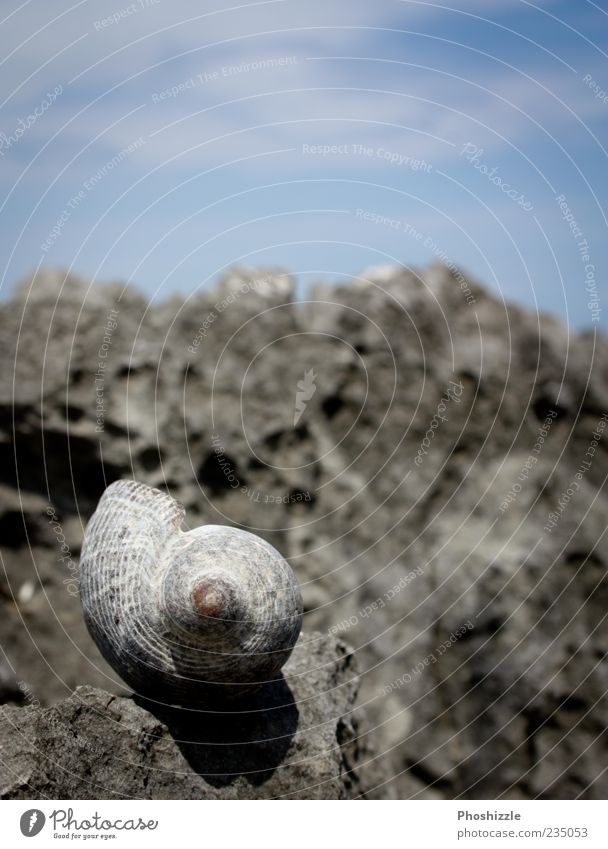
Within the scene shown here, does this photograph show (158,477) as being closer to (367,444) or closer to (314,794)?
(367,444)

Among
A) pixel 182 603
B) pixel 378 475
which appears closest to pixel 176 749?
pixel 182 603

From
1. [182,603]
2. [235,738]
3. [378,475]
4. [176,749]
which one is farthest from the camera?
[378,475]

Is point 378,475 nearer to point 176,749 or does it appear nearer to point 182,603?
point 176,749

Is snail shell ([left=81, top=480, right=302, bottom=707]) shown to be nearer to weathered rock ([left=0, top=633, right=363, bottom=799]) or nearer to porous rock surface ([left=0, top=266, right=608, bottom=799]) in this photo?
weathered rock ([left=0, top=633, right=363, bottom=799])

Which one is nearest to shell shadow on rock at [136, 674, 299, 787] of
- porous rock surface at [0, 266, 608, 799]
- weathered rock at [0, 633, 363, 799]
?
weathered rock at [0, 633, 363, 799]

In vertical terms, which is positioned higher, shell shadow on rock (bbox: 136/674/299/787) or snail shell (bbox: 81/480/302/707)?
snail shell (bbox: 81/480/302/707)

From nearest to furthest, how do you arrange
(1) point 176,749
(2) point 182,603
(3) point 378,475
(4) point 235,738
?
(2) point 182,603
(1) point 176,749
(4) point 235,738
(3) point 378,475
